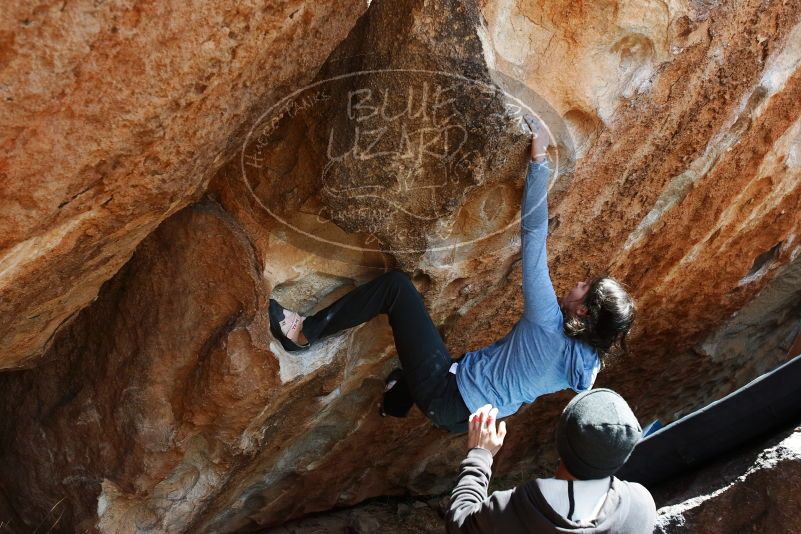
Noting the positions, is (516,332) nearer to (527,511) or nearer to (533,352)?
(533,352)

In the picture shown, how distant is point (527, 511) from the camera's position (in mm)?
2037

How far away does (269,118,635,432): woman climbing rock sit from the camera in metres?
2.60

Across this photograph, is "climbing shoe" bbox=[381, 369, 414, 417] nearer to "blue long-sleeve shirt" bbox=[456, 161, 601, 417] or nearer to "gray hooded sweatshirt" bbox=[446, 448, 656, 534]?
"blue long-sleeve shirt" bbox=[456, 161, 601, 417]

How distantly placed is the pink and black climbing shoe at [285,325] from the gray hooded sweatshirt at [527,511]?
935 millimetres

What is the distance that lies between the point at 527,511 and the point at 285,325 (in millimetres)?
1175

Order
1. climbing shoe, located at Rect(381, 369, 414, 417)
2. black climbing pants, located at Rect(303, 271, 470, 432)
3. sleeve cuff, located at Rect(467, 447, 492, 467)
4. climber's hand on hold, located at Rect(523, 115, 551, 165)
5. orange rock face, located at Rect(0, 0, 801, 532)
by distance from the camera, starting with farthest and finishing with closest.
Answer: climbing shoe, located at Rect(381, 369, 414, 417), black climbing pants, located at Rect(303, 271, 470, 432), climber's hand on hold, located at Rect(523, 115, 551, 165), sleeve cuff, located at Rect(467, 447, 492, 467), orange rock face, located at Rect(0, 0, 801, 532)

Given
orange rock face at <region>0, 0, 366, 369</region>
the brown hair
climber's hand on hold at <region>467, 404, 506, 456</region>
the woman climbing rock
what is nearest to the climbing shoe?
the woman climbing rock

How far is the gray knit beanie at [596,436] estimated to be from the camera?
79.6 inches

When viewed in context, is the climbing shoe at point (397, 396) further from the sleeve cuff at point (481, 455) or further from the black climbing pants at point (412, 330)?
the sleeve cuff at point (481, 455)

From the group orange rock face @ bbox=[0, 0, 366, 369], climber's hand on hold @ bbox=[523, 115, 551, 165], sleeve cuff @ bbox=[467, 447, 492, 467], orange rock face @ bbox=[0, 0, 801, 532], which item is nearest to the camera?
orange rock face @ bbox=[0, 0, 366, 369]

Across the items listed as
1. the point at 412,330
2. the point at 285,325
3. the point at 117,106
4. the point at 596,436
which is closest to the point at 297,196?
the point at 285,325

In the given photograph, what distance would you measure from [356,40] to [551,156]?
2.43 feet

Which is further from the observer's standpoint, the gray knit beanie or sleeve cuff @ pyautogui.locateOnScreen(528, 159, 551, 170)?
sleeve cuff @ pyautogui.locateOnScreen(528, 159, 551, 170)

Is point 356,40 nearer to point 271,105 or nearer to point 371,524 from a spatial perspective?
point 271,105
